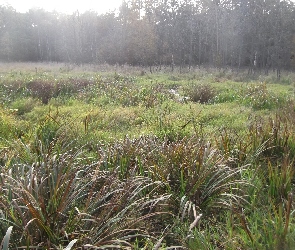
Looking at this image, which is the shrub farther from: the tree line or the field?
the tree line

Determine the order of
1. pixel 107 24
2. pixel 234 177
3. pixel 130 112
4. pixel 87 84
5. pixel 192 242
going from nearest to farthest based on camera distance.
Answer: pixel 192 242 → pixel 234 177 → pixel 130 112 → pixel 87 84 → pixel 107 24

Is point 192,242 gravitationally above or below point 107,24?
below

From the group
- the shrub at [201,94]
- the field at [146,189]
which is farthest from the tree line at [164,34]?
the field at [146,189]

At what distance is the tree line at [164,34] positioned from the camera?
92.6 ft

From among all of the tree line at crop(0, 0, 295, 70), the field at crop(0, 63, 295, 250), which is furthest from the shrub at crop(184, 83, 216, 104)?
the tree line at crop(0, 0, 295, 70)

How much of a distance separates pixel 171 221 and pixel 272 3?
33.1 meters

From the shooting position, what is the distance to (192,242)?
2.30m

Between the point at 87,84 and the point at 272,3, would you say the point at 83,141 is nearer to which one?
the point at 87,84

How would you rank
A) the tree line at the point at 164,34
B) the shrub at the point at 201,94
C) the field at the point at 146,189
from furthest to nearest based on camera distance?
the tree line at the point at 164,34 → the shrub at the point at 201,94 → the field at the point at 146,189

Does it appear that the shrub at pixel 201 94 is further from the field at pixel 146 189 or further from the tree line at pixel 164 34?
the tree line at pixel 164 34

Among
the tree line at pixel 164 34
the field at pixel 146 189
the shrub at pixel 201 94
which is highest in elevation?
the tree line at pixel 164 34

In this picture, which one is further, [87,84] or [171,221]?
[87,84]

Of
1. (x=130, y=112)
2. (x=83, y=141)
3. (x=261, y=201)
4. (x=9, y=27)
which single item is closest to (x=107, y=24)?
(x=9, y=27)

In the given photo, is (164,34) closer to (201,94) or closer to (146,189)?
(201,94)
